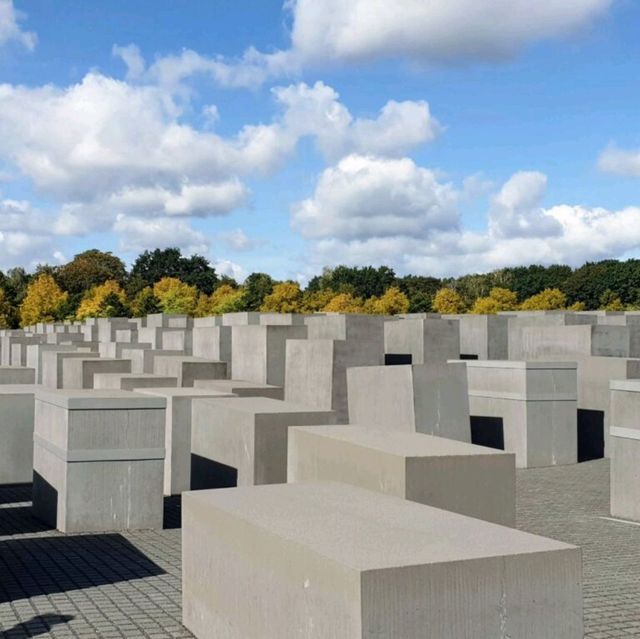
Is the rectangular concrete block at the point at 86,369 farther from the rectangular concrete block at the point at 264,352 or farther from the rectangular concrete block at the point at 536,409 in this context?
the rectangular concrete block at the point at 536,409

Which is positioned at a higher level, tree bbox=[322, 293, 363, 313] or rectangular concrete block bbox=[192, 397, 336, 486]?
tree bbox=[322, 293, 363, 313]

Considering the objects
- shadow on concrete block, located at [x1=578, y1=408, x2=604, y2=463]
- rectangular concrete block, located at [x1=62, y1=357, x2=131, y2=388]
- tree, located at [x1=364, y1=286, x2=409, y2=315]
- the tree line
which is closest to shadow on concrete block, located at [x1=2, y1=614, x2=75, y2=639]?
rectangular concrete block, located at [x1=62, y1=357, x2=131, y2=388]

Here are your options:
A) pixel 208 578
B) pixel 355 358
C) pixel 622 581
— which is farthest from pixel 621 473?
pixel 208 578

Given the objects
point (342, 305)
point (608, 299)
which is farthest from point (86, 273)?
point (608, 299)

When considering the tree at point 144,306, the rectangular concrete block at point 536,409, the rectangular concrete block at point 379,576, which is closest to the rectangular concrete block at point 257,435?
the rectangular concrete block at point 379,576

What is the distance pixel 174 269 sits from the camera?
115 m

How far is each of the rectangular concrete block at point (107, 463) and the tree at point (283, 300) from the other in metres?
51.0

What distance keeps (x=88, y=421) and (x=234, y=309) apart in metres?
48.8

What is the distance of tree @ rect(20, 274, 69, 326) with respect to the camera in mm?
77375

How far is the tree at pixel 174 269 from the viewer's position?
372 ft

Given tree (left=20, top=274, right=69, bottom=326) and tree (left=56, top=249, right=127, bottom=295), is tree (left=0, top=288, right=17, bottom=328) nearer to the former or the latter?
tree (left=20, top=274, right=69, bottom=326)

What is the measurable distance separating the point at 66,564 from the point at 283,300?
56145mm

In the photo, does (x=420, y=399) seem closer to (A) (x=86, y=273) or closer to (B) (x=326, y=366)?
(B) (x=326, y=366)

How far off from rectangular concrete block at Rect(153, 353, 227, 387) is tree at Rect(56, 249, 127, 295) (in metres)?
80.9
